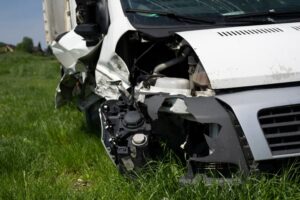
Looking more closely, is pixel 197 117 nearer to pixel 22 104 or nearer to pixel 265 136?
pixel 265 136

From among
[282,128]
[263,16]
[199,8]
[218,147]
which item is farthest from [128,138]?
[263,16]

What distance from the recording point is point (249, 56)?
3.54 meters

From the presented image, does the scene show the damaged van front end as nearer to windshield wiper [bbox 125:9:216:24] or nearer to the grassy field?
windshield wiper [bbox 125:9:216:24]

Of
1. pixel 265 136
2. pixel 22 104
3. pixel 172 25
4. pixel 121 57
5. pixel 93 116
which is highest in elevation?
pixel 172 25

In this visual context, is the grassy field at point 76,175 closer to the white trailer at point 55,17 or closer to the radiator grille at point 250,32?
the radiator grille at point 250,32

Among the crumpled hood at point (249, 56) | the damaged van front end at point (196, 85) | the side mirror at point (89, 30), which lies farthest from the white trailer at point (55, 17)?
the crumpled hood at point (249, 56)

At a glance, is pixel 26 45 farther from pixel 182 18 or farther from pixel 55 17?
pixel 182 18

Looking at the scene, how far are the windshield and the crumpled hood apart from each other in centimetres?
52

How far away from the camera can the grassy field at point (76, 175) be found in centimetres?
322

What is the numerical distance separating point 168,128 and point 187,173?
0.51m

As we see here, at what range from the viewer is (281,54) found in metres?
3.53

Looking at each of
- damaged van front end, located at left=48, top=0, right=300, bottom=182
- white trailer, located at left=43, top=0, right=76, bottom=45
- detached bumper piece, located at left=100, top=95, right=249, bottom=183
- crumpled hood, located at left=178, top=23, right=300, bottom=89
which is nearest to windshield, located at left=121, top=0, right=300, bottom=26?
damaged van front end, located at left=48, top=0, right=300, bottom=182

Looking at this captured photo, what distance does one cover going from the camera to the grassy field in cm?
322

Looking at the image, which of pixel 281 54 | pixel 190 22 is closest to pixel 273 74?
pixel 281 54
